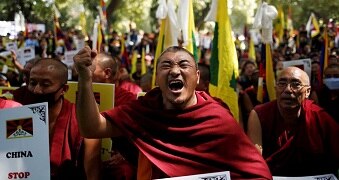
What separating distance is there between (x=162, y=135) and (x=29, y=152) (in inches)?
29.4

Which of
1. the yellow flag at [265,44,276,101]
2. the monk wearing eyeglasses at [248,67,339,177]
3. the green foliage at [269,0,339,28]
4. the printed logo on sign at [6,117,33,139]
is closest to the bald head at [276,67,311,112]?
the monk wearing eyeglasses at [248,67,339,177]

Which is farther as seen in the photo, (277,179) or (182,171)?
(277,179)

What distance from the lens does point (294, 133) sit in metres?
4.08

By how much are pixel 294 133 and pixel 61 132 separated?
5.30 feet

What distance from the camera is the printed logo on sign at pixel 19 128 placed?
3.27 m

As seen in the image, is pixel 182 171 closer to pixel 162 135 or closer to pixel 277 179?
pixel 162 135

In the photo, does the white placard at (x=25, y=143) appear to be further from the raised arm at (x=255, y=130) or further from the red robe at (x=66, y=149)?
the raised arm at (x=255, y=130)

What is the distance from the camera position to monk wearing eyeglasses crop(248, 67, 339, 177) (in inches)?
157

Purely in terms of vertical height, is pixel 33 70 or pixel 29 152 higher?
pixel 33 70

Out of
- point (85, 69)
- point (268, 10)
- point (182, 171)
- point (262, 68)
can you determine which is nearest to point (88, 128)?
point (85, 69)

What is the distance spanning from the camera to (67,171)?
11.3 ft

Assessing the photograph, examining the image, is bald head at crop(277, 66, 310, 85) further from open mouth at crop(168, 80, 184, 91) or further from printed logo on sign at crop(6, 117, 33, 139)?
printed logo on sign at crop(6, 117, 33, 139)

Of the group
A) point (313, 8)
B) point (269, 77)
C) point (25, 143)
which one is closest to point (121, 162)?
point (25, 143)

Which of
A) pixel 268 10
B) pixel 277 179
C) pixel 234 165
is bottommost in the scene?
pixel 277 179
